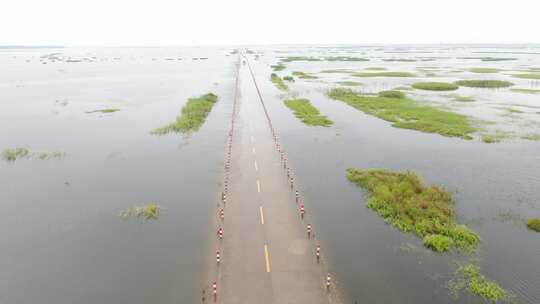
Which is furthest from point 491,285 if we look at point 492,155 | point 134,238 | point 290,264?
point 492,155

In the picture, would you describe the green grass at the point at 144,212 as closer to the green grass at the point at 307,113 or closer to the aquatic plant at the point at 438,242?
the aquatic plant at the point at 438,242

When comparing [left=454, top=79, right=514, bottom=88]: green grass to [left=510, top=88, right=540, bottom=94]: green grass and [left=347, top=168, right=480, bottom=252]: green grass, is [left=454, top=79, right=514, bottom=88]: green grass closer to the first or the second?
[left=510, top=88, right=540, bottom=94]: green grass

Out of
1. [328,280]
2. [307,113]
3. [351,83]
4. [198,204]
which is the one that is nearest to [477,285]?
[328,280]

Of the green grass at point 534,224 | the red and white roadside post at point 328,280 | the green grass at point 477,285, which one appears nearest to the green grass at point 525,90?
the green grass at point 534,224

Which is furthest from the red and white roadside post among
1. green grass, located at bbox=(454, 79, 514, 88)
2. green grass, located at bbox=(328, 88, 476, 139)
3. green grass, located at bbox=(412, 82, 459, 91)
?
green grass, located at bbox=(454, 79, 514, 88)

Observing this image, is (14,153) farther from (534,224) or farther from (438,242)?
(534,224)

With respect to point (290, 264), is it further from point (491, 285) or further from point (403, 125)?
point (403, 125)
